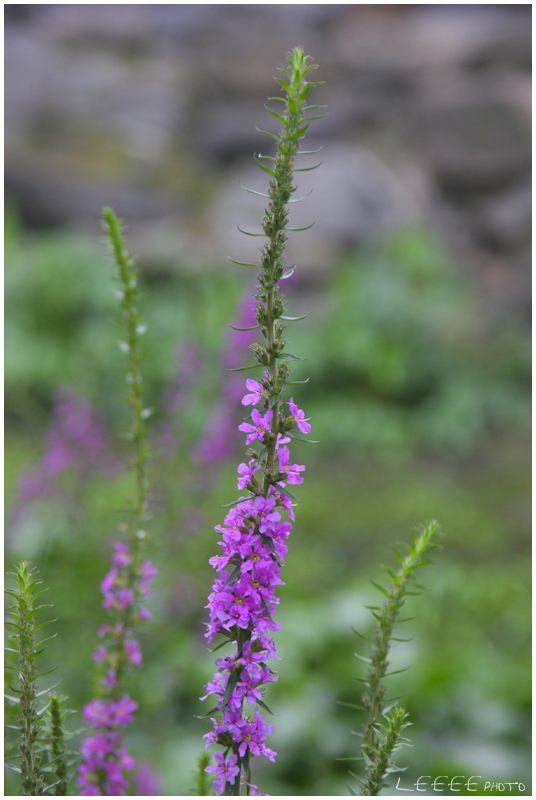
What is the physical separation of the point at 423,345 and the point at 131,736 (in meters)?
6.78

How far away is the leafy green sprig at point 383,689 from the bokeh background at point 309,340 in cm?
70

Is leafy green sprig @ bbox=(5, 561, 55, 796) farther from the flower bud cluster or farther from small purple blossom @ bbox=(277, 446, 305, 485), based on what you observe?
small purple blossom @ bbox=(277, 446, 305, 485)

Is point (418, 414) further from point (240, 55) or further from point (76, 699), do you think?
point (240, 55)

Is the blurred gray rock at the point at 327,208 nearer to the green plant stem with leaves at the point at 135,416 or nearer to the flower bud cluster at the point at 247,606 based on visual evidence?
the green plant stem with leaves at the point at 135,416

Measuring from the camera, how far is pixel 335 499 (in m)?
6.55

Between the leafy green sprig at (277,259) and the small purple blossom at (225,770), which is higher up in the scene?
the leafy green sprig at (277,259)

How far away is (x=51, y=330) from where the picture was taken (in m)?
9.62

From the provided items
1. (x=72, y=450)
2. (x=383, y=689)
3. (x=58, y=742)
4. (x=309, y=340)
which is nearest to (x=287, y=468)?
(x=383, y=689)

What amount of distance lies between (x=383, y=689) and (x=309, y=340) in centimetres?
794

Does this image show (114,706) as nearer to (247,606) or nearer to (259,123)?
(247,606)

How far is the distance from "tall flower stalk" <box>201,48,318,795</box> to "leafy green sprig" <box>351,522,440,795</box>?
17 centimetres

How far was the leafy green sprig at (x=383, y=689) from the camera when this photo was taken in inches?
44.4

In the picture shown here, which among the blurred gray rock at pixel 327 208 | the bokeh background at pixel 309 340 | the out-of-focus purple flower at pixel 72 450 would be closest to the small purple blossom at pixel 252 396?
the bokeh background at pixel 309 340

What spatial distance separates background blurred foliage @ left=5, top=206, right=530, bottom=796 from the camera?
344 cm
